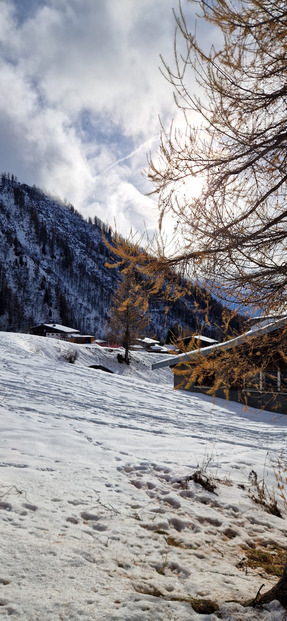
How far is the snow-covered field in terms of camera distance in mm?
2113

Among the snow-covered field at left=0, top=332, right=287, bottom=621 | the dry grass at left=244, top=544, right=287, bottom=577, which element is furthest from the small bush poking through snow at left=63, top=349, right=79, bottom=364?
the dry grass at left=244, top=544, right=287, bottom=577

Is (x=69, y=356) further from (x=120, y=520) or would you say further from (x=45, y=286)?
(x=45, y=286)

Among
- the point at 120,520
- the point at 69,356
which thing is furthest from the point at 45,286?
the point at 120,520

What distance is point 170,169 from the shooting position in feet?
11.6

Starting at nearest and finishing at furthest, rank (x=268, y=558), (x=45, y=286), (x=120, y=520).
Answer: (x=268, y=558) → (x=120, y=520) → (x=45, y=286)

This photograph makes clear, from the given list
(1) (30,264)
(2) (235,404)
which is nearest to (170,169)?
(2) (235,404)

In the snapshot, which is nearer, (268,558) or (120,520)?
(268,558)

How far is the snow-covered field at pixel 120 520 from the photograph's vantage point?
6.93 feet

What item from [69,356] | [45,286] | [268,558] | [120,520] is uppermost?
[45,286]

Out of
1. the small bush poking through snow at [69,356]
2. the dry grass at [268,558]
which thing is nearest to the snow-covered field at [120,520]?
the dry grass at [268,558]

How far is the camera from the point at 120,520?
10.9ft

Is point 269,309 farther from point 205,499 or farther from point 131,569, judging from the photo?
point 131,569

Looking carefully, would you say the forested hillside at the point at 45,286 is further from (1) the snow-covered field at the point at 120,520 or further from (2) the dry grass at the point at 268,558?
(2) the dry grass at the point at 268,558

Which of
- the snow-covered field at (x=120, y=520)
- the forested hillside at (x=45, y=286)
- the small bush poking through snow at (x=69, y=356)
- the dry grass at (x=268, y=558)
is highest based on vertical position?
the forested hillside at (x=45, y=286)
